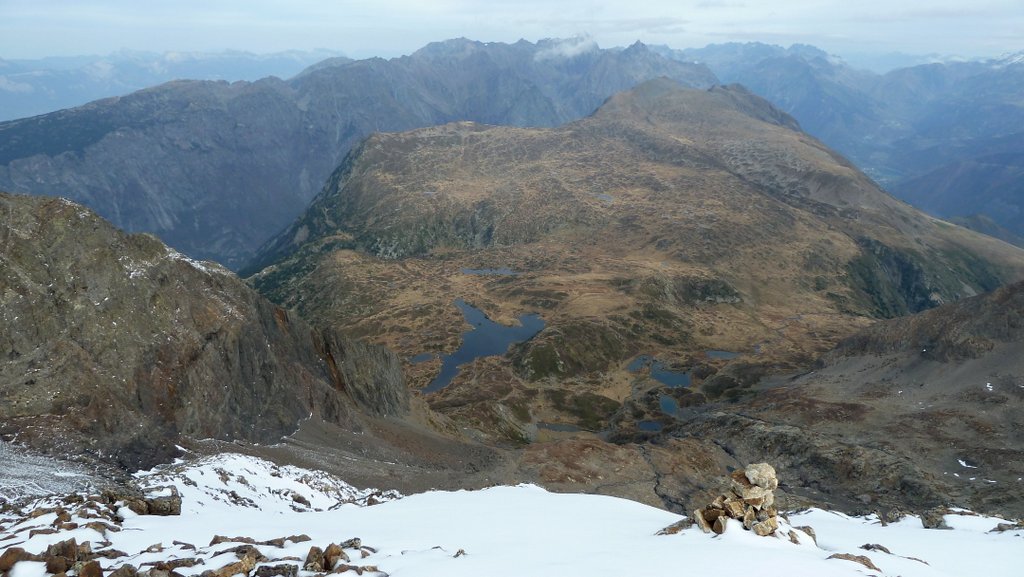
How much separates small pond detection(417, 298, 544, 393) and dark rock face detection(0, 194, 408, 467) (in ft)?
232

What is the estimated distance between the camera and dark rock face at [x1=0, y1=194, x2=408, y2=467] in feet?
→ 138

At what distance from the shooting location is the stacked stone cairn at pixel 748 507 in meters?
25.1

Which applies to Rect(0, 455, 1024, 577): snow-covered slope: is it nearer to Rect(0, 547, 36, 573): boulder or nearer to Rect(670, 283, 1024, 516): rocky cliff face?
Rect(0, 547, 36, 573): boulder

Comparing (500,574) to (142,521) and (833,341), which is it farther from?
(833,341)

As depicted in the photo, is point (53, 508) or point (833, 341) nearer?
point (53, 508)

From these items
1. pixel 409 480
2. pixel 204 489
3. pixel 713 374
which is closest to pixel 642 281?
pixel 713 374

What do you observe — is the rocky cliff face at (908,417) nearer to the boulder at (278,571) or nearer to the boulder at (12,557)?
the boulder at (278,571)

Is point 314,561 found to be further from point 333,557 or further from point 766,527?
point 766,527

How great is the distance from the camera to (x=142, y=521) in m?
25.8

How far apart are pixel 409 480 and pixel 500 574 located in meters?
37.3

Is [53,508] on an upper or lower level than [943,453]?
upper

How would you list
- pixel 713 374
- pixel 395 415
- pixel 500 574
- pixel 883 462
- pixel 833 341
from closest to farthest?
pixel 500 574 → pixel 883 462 → pixel 395 415 → pixel 713 374 → pixel 833 341

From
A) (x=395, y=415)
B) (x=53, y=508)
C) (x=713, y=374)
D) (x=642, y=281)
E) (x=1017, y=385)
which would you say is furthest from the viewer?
(x=642, y=281)

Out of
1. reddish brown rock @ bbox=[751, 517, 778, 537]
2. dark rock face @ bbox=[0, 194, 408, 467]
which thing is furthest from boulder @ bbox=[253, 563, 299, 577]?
dark rock face @ bbox=[0, 194, 408, 467]
